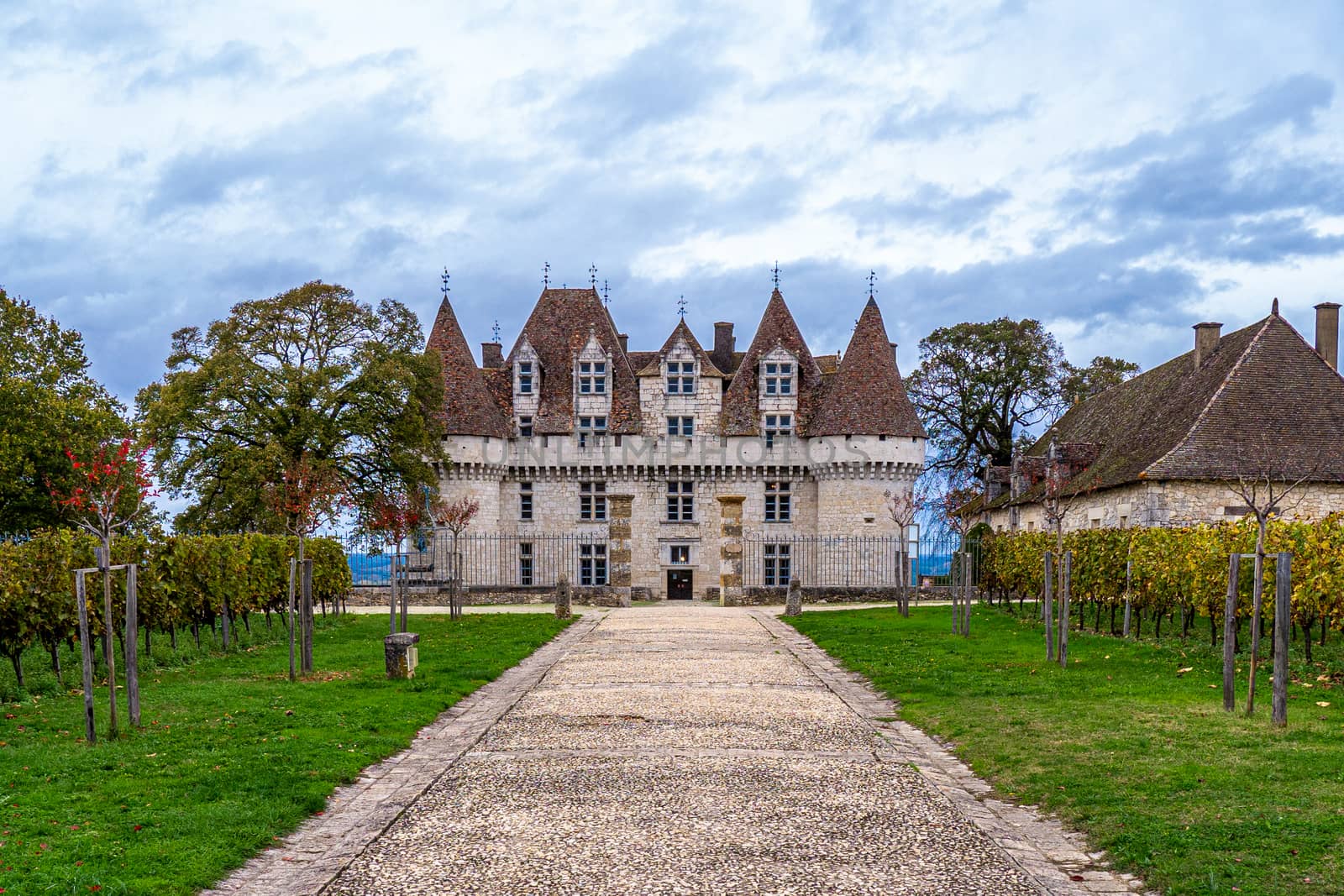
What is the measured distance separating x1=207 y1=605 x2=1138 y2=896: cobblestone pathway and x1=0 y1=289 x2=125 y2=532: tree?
24.9 meters

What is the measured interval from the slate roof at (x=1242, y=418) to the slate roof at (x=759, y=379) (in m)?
13.1

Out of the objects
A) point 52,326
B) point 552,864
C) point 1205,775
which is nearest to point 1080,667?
point 1205,775

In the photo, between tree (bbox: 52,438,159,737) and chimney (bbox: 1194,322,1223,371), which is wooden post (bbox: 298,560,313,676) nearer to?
tree (bbox: 52,438,159,737)

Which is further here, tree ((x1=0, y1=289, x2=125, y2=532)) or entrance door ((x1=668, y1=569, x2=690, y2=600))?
entrance door ((x1=668, y1=569, x2=690, y2=600))

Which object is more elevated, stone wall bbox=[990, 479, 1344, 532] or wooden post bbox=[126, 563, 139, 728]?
stone wall bbox=[990, 479, 1344, 532]

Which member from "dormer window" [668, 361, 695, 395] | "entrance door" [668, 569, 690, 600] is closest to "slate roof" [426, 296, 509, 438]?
"dormer window" [668, 361, 695, 395]

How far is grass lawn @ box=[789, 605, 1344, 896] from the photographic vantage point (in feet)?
20.5

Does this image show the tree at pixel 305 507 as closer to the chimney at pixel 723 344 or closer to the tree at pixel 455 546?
the tree at pixel 455 546

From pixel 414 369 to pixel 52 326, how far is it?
12.9 metres

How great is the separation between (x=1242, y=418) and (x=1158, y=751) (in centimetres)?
2327

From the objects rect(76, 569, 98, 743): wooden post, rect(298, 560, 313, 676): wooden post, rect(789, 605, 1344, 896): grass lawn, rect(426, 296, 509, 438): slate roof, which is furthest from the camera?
rect(426, 296, 509, 438): slate roof

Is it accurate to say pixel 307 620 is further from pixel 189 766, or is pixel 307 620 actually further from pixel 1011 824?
pixel 1011 824

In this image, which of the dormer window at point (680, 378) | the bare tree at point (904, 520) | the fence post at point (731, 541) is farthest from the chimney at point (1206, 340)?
the dormer window at point (680, 378)

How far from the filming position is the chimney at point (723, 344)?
161ft
